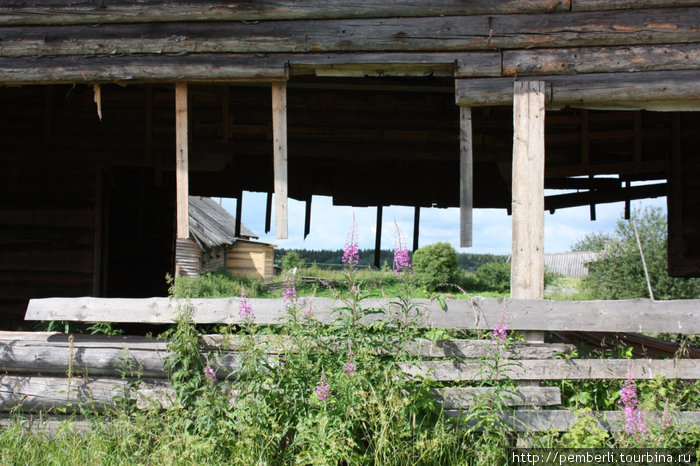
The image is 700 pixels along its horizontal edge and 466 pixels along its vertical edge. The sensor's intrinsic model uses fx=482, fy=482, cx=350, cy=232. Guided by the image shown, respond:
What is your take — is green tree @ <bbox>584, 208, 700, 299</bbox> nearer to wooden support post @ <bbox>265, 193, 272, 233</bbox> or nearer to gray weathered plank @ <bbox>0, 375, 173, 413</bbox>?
wooden support post @ <bbox>265, 193, 272, 233</bbox>

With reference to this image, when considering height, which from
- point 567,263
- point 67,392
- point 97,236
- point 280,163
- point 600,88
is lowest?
point 567,263

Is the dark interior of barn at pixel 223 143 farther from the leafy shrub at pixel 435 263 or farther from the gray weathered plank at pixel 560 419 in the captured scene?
the leafy shrub at pixel 435 263

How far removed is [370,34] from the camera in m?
4.16

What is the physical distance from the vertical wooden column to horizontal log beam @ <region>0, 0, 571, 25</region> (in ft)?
2.42

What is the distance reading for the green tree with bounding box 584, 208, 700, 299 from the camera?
16.5 m

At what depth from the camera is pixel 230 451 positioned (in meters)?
2.99

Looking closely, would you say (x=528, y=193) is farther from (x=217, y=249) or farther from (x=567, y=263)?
(x=567, y=263)

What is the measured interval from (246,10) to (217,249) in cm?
1526

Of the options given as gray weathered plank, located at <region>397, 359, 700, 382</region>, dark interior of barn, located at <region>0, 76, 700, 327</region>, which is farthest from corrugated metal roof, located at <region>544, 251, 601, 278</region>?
gray weathered plank, located at <region>397, 359, 700, 382</region>

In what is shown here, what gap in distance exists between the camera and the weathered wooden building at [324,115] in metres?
4.05

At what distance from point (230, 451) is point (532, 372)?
215cm

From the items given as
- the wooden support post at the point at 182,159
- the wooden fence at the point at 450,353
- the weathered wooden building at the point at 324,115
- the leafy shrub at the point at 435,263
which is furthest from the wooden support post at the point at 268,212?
the leafy shrub at the point at 435,263

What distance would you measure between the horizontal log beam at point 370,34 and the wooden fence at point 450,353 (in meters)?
2.19

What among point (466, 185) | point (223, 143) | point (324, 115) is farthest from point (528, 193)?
point (223, 143)
